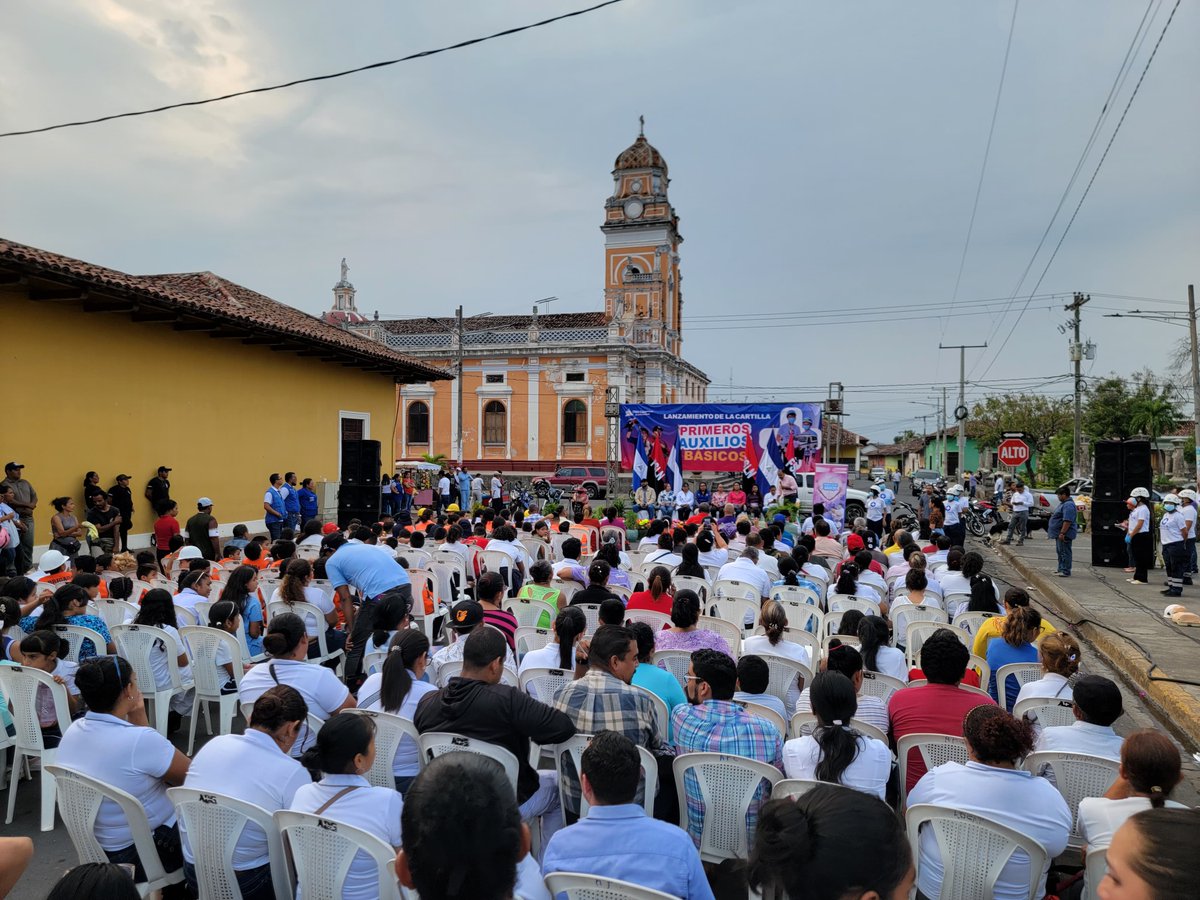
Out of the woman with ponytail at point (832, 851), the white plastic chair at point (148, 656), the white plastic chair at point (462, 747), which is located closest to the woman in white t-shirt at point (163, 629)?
the white plastic chair at point (148, 656)

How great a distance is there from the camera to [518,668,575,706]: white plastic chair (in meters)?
4.38

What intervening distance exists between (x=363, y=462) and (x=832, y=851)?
14.0 m

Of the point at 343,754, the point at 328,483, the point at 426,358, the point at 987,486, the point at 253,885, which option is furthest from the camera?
the point at 426,358

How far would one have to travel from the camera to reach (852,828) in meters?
1.61

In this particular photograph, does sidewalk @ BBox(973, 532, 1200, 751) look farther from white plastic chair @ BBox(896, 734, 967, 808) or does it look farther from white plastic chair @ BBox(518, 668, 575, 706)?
white plastic chair @ BBox(518, 668, 575, 706)

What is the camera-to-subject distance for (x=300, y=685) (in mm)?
3990

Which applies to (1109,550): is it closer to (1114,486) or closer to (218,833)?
(1114,486)

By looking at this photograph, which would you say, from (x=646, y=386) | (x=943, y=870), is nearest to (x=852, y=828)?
A: (x=943, y=870)

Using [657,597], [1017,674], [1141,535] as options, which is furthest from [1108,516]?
[657,597]

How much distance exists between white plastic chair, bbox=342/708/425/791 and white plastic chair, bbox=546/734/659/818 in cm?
64

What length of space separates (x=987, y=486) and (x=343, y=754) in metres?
38.6

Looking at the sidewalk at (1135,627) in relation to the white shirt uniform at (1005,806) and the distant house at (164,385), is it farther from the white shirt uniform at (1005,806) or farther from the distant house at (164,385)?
the distant house at (164,385)

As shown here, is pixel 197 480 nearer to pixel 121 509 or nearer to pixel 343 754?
pixel 121 509

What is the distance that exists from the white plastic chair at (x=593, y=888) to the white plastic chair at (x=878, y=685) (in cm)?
272
